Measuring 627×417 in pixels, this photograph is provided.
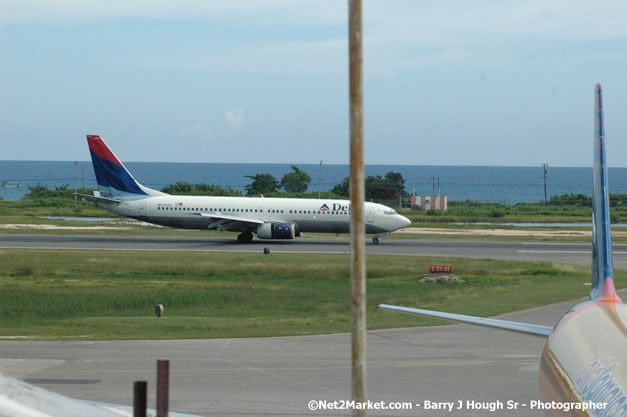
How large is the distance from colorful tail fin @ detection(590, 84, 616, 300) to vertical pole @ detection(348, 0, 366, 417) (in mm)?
6254

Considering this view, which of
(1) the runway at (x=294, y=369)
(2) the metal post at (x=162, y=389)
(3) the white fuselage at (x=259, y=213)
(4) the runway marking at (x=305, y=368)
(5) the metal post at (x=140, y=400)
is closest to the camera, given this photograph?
(5) the metal post at (x=140, y=400)

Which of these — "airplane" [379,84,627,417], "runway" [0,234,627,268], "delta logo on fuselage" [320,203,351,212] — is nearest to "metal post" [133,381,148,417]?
"airplane" [379,84,627,417]

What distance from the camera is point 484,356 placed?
70.0 feet

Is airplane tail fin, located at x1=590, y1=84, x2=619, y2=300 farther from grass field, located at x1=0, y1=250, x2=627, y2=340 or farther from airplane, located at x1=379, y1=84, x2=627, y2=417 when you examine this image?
grass field, located at x1=0, y1=250, x2=627, y2=340

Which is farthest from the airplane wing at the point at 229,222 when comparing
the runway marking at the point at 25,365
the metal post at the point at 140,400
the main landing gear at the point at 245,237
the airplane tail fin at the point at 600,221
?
the metal post at the point at 140,400

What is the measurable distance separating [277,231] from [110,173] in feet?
43.9

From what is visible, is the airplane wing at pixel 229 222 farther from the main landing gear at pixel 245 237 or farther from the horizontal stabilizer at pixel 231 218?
the main landing gear at pixel 245 237

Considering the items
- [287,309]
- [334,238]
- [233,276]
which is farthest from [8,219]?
[287,309]

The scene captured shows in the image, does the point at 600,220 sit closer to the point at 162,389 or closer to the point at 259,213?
the point at 162,389

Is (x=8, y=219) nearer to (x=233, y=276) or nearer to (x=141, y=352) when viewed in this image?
(x=233, y=276)

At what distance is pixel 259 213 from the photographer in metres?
59.9

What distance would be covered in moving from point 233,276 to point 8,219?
42.6m

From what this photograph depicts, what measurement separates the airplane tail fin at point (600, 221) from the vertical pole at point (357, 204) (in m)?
6.14

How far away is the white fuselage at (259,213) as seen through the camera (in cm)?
5856
